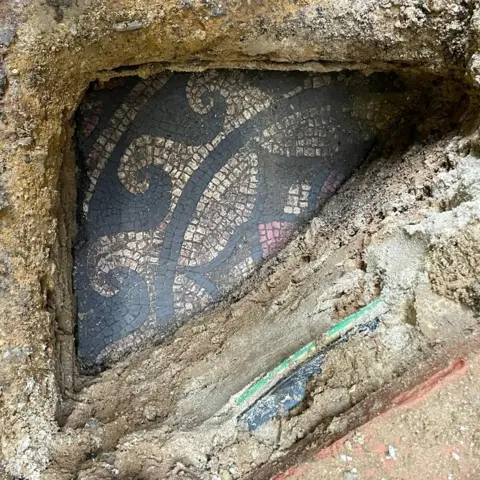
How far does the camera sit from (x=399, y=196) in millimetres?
2098

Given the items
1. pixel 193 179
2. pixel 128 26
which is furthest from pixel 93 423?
pixel 128 26

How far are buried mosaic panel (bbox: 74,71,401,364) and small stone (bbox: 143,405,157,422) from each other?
0.73 metres

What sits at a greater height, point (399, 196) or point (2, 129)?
point (2, 129)

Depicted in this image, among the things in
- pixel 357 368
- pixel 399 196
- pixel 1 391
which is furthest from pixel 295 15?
pixel 1 391

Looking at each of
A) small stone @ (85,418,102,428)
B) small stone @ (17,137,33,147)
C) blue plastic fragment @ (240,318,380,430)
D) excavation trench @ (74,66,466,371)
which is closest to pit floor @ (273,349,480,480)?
blue plastic fragment @ (240,318,380,430)

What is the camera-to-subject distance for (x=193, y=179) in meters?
2.83

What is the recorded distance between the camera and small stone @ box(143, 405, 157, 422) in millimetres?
1987

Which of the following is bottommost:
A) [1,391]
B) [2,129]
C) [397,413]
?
[1,391]

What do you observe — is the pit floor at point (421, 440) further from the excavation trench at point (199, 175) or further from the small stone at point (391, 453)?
the excavation trench at point (199, 175)

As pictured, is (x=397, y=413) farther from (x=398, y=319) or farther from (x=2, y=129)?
(x=2, y=129)

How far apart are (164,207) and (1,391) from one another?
128 cm

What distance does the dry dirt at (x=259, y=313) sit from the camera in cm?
158

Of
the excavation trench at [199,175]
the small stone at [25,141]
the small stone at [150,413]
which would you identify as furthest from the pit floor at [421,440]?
the excavation trench at [199,175]

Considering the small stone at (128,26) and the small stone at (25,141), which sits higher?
the small stone at (128,26)
